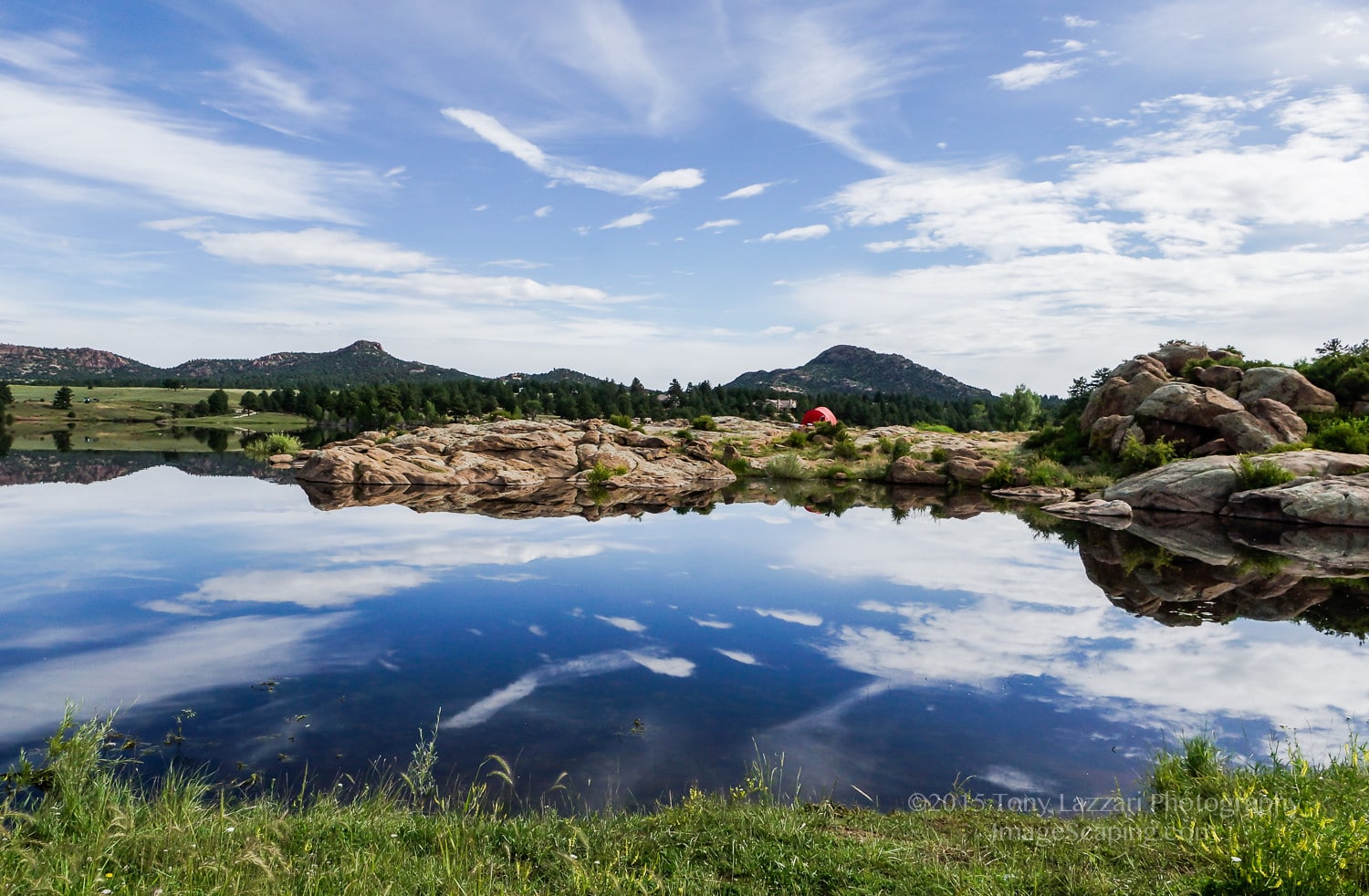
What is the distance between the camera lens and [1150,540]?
32375 millimetres

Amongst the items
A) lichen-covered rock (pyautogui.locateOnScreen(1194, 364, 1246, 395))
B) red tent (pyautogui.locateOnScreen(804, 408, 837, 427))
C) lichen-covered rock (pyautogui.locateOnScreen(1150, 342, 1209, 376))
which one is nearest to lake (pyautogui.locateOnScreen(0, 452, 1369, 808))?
lichen-covered rock (pyautogui.locateOnScreen(1194, 364, 1246, 395))

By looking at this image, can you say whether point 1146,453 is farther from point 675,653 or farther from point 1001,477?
point 675,653

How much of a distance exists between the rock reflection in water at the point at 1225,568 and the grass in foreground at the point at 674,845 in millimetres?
14317

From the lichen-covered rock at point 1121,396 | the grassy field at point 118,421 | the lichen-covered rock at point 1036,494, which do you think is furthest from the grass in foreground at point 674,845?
the grassy field at point 118,421

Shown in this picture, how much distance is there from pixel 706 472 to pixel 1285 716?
49665mm

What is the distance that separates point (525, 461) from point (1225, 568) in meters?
46.9

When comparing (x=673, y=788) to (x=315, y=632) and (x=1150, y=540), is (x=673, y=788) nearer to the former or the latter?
(x=315, y=632)

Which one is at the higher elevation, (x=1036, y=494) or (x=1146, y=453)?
(x=1146, y=453)

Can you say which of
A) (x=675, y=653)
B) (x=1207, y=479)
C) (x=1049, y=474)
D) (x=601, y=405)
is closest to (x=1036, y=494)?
(x=1049, y=474)

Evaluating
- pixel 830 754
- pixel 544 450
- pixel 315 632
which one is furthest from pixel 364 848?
pixel 544 450

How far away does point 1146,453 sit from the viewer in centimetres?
4831

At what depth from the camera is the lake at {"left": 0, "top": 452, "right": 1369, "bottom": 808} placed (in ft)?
37.8

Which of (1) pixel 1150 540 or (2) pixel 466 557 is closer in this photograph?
(2) pixel 466 557

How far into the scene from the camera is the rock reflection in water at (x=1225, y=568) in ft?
69.9
